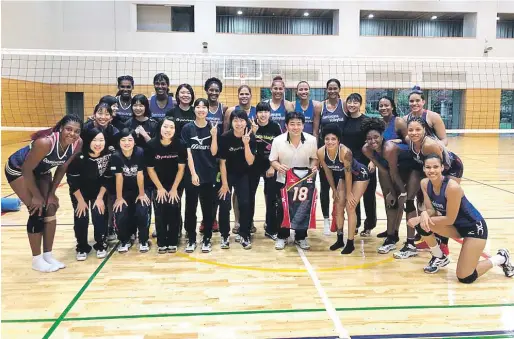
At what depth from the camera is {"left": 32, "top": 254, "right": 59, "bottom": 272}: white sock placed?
4236 mm

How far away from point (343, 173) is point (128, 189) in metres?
2.27

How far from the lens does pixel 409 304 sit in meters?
3.50

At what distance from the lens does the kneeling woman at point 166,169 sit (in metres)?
4.56

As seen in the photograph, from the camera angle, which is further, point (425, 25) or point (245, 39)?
point (425, 25)

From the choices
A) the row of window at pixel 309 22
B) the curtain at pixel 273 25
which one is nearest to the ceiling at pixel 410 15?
the row of window at pixel 309 22

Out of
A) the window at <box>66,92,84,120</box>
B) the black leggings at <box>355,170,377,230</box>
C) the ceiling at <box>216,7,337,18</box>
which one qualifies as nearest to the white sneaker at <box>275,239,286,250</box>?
the black leggings at <box>355,170,377,230</box>

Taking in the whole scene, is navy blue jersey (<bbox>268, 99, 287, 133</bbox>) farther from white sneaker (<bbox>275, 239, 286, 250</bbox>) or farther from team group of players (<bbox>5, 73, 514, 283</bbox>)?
white sneaker (<bbox>275, 239, 286, 250</bbox>)

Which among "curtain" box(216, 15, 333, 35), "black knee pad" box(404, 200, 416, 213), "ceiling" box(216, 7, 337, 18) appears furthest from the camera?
"curtain" box(216, 15, 333, 35)

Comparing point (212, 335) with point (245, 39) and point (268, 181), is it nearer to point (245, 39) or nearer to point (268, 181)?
point (268, 181)

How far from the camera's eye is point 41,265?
168 inches

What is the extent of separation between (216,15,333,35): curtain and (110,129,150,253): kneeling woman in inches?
625

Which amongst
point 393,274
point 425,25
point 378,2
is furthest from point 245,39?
point 393,274

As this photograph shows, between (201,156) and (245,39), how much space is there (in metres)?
15.1

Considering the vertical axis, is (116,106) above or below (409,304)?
above
